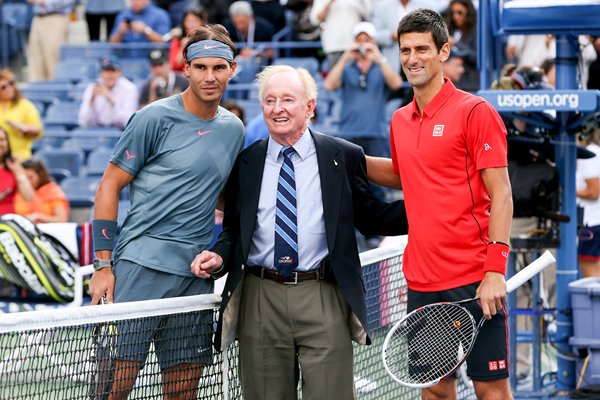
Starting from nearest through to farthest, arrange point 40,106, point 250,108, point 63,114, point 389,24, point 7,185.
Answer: point 7,185, point 389,24, point 250,108, point 63,114, point 40,106

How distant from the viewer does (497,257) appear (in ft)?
16.8

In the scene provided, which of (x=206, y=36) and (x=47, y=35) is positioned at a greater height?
(x=47, y=35)

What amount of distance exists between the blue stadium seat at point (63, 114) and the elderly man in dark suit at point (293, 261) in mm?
11036

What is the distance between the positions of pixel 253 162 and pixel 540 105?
2.42 metres

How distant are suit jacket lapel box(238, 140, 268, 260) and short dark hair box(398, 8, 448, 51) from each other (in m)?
0.85

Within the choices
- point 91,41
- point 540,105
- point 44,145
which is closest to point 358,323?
point 540,105

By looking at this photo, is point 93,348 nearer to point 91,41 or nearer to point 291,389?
point 291,389

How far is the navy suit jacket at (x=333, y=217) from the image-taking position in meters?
5.33

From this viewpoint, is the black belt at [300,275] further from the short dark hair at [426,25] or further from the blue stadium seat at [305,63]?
the blue stadium seat at [305,63]

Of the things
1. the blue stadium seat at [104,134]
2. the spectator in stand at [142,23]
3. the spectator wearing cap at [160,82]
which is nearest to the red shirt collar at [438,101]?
the spectator wearing cap at [160,82]

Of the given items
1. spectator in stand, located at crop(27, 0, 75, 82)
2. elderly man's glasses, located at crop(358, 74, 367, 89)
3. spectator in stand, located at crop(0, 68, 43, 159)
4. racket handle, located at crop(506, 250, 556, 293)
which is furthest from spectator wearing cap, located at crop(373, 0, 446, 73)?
racket handle, located at crop(506, 250, 556, 293)

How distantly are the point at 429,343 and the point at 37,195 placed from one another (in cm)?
715

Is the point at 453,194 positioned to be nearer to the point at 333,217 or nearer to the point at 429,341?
the point at 333,217

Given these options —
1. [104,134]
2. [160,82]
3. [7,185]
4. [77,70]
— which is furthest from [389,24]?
[77,70]
